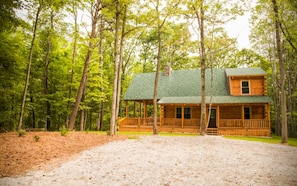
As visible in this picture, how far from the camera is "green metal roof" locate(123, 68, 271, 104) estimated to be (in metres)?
19.7

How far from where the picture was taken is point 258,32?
24.1 metres

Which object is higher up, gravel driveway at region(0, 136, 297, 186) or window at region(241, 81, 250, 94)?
window at region(241, 81, 250, 94)

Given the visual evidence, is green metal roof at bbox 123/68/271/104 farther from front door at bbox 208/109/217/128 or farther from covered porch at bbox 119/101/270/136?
front door at bbox 208/109/217/128

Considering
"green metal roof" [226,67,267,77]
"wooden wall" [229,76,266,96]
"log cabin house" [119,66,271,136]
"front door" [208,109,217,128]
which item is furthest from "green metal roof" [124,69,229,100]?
"front door" [208,109,217,128]

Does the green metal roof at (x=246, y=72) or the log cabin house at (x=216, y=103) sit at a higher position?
the green metal roof at (x=246, y=72)

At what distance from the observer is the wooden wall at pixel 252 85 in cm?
1953

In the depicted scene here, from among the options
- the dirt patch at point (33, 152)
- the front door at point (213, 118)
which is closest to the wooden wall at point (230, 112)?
the front door at point (213, 118)

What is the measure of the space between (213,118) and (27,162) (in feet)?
59.3

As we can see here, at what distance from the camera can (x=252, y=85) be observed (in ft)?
64.9

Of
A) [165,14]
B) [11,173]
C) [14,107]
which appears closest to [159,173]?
[11,173]

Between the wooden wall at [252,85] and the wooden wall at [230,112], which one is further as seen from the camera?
the wooden wall at [230,112]

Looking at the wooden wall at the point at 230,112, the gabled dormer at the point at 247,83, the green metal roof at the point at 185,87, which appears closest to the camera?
the gabled dormer at the point at 247,83

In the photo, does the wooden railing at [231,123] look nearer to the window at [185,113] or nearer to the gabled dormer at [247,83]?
the gabled dormer at [247,83]

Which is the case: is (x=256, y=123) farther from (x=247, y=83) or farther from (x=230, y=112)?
(x=247, y=83)
